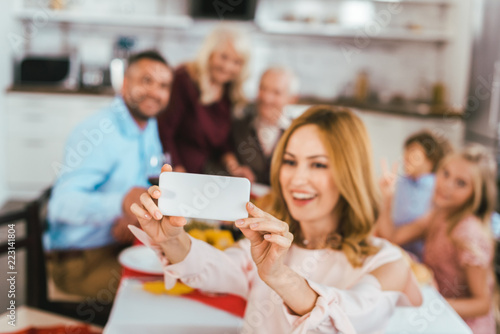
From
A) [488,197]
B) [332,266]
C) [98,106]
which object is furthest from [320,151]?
[98,106]

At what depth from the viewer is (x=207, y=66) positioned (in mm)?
2236

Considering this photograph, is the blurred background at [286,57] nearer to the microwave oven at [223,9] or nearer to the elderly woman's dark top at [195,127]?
the microwave oven at [223,9]

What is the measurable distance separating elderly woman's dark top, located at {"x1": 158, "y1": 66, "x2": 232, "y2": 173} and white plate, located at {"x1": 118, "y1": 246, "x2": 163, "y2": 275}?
0.93m

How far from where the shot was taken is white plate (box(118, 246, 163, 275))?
1.09 meters

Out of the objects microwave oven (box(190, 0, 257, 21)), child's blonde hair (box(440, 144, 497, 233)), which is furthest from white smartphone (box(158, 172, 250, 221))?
microwave oven (box(190, 0, 257, 21))

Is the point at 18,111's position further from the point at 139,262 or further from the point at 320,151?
the point at 320,151

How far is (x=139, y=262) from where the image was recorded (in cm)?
113

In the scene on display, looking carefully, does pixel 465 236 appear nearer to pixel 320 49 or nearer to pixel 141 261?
pixel 141 261

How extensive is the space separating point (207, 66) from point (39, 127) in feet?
5.67

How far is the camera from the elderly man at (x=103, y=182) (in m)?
1.54

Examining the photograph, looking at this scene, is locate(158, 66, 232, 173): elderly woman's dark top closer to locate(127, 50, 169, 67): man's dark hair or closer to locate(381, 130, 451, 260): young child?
locate(127, 50, 169, 67): man's dark hair

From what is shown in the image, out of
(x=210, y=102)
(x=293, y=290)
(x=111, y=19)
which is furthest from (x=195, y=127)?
(x=111, y=19)

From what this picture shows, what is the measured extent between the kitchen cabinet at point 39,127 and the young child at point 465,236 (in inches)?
94.4

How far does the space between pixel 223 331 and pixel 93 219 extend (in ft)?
2.62
